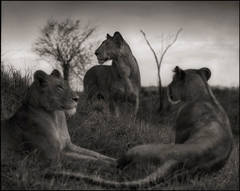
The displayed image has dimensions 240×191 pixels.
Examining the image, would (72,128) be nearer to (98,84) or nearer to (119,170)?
(119,170)

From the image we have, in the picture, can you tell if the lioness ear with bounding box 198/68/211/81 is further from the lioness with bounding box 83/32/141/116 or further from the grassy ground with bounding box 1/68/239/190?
the lioness with bounding box 83/32/141/116

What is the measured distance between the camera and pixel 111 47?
458 inches

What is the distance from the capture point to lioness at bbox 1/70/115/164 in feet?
21.6

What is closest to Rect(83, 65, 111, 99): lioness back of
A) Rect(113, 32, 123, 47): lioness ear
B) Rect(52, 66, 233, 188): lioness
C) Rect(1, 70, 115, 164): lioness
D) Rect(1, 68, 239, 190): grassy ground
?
Rect(1, 68, 239, 190): grassy ground

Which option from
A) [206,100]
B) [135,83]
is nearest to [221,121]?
[206,100]

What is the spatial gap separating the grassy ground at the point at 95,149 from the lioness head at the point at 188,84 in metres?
1.17

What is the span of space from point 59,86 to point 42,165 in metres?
1.17

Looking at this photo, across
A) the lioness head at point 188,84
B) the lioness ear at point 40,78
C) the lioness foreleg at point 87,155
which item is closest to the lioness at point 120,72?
the lioness head at point 188,84

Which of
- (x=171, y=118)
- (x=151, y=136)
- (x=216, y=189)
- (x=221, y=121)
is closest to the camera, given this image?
(x=216, y=189)

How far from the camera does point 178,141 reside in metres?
6.80

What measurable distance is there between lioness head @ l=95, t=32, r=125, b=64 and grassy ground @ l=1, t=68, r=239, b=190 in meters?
1.17

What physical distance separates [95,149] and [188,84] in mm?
2090

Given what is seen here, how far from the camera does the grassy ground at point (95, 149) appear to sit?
18.7ft

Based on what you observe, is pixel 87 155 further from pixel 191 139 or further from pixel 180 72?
pixel 180 72
